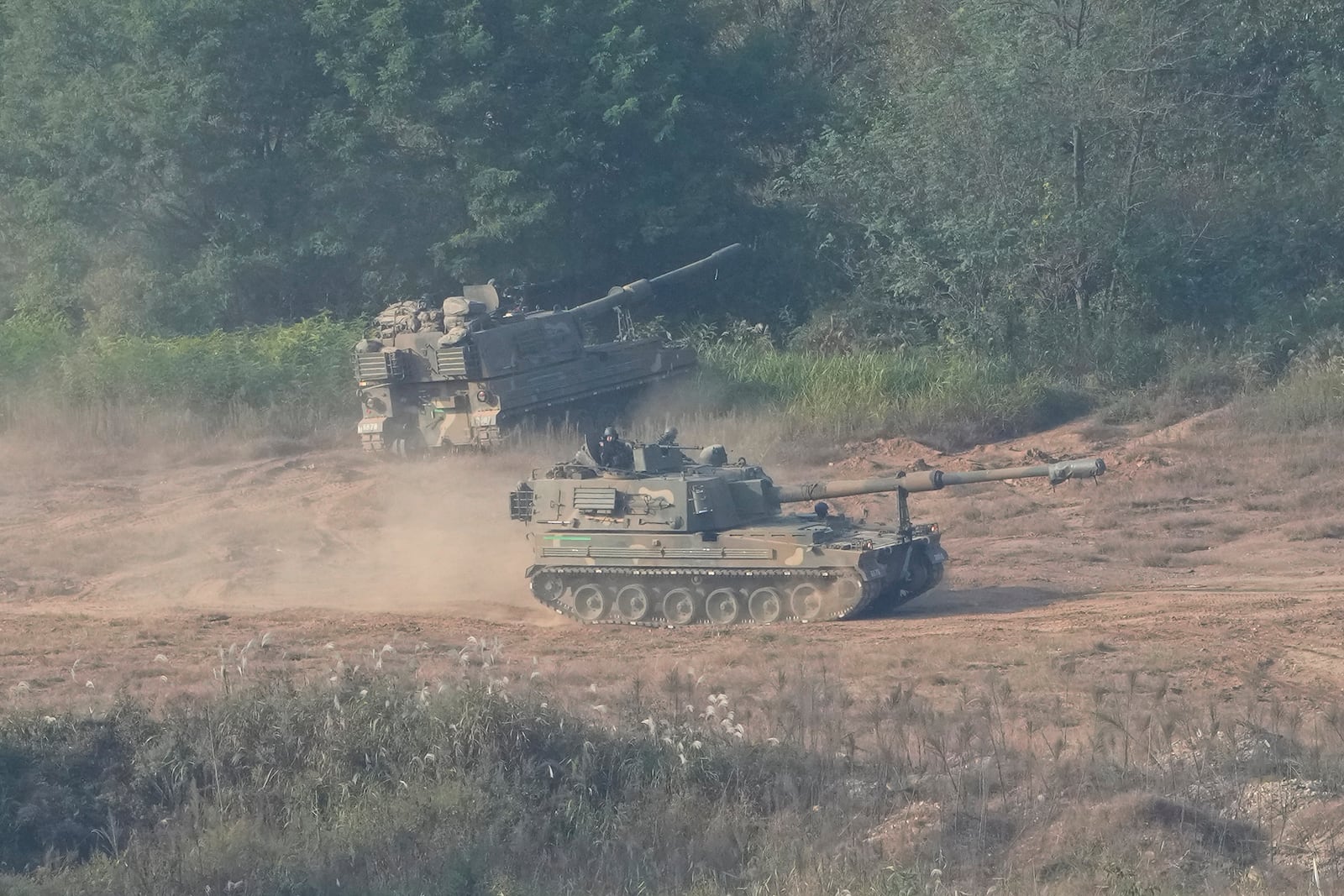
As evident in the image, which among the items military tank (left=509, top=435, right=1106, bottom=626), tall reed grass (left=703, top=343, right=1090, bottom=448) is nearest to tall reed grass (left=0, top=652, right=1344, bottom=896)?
military tank (left=509, top=435, right=1106, bottom=626)

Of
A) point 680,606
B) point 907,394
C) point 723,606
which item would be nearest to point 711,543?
point 723,606

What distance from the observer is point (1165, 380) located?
27.2 meters

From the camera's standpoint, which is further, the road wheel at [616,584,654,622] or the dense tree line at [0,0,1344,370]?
the dense tree line at [0,0,1344,370]

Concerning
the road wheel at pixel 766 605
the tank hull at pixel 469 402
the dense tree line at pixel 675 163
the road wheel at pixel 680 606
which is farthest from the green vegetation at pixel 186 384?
the road wheel at pixel 766 605

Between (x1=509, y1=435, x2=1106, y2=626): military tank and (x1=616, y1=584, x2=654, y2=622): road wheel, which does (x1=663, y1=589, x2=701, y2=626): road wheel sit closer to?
(x1=509, y1=435, x2=1106, y2=626): military tank

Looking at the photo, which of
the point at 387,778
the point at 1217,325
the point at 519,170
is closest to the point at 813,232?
the point at 519,170

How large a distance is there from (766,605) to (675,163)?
1909 centimetres

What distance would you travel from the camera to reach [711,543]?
52.4 ft

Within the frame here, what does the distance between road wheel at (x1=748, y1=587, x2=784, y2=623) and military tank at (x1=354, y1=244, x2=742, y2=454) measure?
8.72 meters

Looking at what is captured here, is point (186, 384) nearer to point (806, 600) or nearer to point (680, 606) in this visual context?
point (680, 606)

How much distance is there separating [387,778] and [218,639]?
6068mm

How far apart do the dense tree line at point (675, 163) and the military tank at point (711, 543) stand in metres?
13.5

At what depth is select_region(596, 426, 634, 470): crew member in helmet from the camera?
670 inches

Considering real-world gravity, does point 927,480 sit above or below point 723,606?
above
